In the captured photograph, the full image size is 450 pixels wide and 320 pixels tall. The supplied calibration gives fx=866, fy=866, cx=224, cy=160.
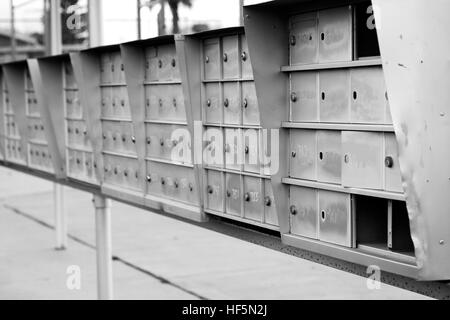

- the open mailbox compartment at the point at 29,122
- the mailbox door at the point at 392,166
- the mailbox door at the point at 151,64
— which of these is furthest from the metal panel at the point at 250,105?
the open mailbox compartment at the point at 29,122

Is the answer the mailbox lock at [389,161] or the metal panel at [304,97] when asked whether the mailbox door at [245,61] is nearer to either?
the metal panel at [304,97]

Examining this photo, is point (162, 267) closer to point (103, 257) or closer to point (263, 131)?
point (103, 257)

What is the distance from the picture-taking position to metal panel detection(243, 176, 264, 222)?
4297 mm

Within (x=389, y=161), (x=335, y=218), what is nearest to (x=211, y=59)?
(x=335, y=218)

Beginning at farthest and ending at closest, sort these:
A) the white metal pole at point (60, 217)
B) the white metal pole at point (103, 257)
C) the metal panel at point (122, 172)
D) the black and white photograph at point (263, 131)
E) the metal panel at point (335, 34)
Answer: the white metal pole at point (60, 217) → the white metal pole at point (103, 257) → the metal panel at point (122, 172) → the metal panel at point (335, 34) → the black and white photograph at point (263, 131)

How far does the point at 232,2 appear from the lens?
5.18 metres

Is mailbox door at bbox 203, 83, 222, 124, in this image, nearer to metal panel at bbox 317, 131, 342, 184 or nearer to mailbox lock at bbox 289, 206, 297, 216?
mailbox lock at bbox 289, 206, 297, 216

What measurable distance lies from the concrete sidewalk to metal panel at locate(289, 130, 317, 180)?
5586mm

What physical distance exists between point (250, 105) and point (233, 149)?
0.34 meters

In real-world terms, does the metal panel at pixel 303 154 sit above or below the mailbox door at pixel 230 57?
below

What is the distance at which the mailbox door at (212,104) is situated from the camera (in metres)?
4.69

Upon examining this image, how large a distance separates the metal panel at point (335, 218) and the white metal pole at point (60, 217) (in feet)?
28.9

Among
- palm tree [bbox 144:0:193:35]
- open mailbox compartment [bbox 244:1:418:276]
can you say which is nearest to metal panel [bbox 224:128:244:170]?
open mailbox compartment [bbox 244:1:418:276]
